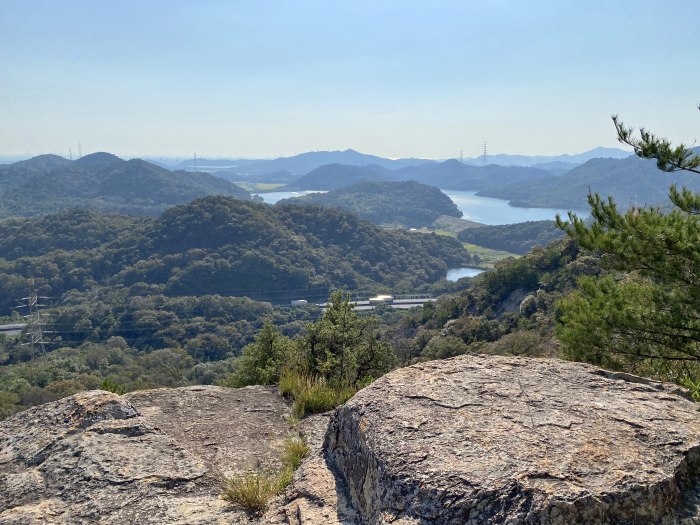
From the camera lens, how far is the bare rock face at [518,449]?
3010 mm

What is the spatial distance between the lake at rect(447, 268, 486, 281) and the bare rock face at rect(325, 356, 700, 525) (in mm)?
117007

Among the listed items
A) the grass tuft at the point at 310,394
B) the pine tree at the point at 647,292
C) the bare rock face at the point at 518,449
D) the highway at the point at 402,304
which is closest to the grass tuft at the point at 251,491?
the bare rock face at the point at 518,449

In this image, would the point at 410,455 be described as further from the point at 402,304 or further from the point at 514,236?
the point at 514,236

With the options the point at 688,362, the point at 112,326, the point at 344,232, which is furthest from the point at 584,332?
the point at 344,232

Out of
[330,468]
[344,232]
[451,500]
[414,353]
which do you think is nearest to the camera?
[451,500]

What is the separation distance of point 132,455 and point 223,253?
114056 millimetres

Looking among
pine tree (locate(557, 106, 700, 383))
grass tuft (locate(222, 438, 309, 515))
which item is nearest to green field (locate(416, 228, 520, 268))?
pine tree (locate(557, 106, 700, 383))

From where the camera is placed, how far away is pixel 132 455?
447cm

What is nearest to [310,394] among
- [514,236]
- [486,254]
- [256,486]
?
[256,486]

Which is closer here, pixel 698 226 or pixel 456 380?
pixel 456 380

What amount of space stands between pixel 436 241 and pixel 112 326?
286 feet

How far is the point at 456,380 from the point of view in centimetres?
462

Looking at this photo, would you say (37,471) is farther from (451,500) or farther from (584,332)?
(584,332)

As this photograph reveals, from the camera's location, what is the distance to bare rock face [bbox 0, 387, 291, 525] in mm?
3873
